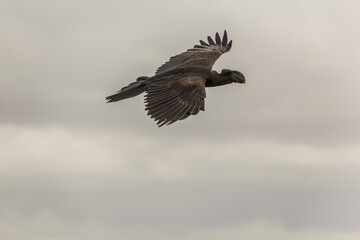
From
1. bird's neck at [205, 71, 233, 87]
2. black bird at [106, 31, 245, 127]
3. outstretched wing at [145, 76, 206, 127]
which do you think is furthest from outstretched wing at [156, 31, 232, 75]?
outstretched wing at [145, 76, 206, 127]

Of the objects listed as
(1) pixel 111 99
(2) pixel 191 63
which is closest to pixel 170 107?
(1) pixel 111 99

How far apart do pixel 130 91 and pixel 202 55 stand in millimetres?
6467

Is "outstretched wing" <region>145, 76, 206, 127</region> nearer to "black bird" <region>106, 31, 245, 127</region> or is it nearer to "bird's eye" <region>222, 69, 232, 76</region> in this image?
"black bird" <region>106, 31, 245, 127</region>

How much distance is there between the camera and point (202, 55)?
155ft

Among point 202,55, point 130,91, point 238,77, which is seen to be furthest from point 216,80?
point 202,55

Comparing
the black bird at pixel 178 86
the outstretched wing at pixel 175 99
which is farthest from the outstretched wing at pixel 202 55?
the outstretched wing at pixel 175 99

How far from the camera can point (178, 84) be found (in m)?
41.2

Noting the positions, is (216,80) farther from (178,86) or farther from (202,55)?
(202,55)

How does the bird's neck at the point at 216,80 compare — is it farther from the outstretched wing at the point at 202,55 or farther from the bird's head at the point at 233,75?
the outstretched wing at the point at 202,55

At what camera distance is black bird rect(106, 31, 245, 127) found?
38.8 metres

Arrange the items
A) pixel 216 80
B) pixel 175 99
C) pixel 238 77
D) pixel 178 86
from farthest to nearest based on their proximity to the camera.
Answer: pixel 238 77 < pixel 216 80 < pixel 178 86 < pixel 175 99

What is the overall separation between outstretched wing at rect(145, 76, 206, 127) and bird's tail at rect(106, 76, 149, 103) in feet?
1.70

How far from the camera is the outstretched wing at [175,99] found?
1516 inches

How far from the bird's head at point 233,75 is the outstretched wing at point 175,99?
1.47 m
